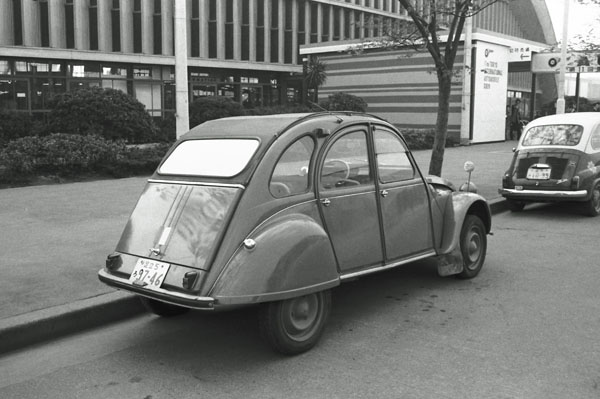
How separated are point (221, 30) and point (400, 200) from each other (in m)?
34.9

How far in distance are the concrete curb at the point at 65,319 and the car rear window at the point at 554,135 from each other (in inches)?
315

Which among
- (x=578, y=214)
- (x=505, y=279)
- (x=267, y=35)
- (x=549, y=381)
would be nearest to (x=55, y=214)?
(x=505, y=279)

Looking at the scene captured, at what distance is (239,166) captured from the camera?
176 inches

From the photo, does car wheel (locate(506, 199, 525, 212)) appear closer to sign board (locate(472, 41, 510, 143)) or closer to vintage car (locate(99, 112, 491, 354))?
vintage car (locate(99, 112, 491, 354))

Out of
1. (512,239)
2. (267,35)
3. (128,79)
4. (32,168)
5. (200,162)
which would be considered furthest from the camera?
(267,35)

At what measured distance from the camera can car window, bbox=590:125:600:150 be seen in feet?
34.2

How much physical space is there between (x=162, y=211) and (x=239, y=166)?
0.68 meters

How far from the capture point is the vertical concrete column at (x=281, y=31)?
1620 inches

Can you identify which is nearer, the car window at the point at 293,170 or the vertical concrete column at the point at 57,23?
the car window at the point at 293,170

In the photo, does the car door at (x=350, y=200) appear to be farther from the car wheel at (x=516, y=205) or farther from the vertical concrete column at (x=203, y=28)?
the vertical concrete column at (x=203, y=28)

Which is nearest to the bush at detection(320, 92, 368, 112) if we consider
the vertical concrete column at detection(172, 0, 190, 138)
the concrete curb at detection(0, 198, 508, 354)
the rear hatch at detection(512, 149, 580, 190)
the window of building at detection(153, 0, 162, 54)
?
the vertical concrete column at detection(172, 0, 190, 138)

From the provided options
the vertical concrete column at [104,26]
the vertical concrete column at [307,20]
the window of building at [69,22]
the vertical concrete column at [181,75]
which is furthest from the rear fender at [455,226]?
the vertical concrete column at [307,20]

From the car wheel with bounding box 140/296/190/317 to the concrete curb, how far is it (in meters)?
0.21

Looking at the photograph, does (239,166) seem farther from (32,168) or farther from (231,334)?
(32,168)
